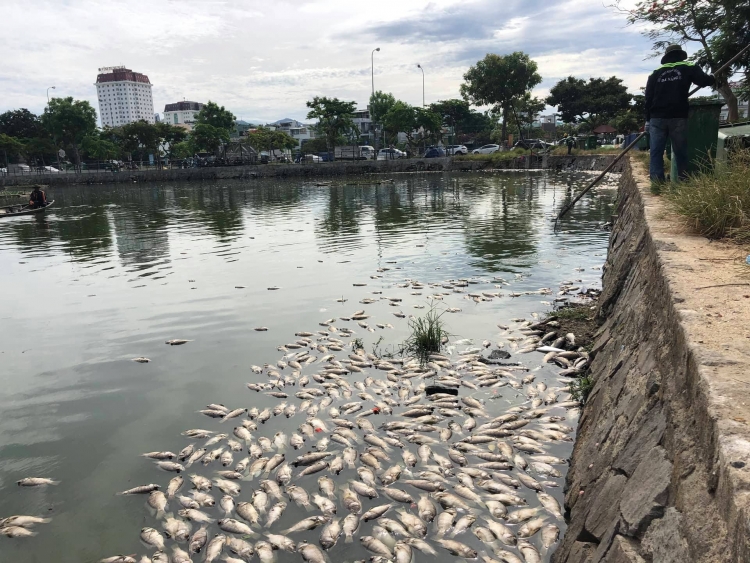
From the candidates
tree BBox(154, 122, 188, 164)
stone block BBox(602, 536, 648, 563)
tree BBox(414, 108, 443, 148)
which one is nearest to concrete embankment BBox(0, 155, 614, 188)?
tree BBox(414, 108, 443, 148)

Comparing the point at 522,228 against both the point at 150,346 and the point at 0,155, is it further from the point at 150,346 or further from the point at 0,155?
the point at 0,155

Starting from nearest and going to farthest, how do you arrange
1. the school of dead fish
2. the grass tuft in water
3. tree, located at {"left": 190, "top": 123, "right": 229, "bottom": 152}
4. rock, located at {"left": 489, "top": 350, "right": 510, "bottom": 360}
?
1. the school of dead fish
2. rock, located at {"left": 489, "top": 350, "right": 510, "bottom": 360}
3. the grass tuft in water
4. tree, located at {"left": 190, "top": 123, "right": 229, "bottom": 152}

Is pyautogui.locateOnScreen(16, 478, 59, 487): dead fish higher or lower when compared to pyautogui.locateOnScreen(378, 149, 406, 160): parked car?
lower

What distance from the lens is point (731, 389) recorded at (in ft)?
8.20

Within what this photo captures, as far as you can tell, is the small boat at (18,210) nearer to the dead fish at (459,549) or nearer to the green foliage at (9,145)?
the dead fish at (459,549)

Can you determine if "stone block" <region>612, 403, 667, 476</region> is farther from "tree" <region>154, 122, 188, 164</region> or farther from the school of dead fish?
"tree" <region>154, 122, 188, 164</region>

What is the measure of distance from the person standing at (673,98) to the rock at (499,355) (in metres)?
4.65

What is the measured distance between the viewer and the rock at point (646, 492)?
2654mm

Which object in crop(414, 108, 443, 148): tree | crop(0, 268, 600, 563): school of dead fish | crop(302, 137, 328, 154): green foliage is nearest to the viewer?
crop(0, 268, 600, 563): school of dead fish

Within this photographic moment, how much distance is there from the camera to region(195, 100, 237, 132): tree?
7212 centimetres

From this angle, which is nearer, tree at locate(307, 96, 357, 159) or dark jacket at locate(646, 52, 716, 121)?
dark jacket at locate(646, 52, 716, 121)

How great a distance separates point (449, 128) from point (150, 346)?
8744cm

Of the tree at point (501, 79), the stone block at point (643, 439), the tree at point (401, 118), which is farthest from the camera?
the tree at point (401, 118)

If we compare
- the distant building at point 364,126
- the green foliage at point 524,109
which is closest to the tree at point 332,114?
the green foliage at point 524,109
